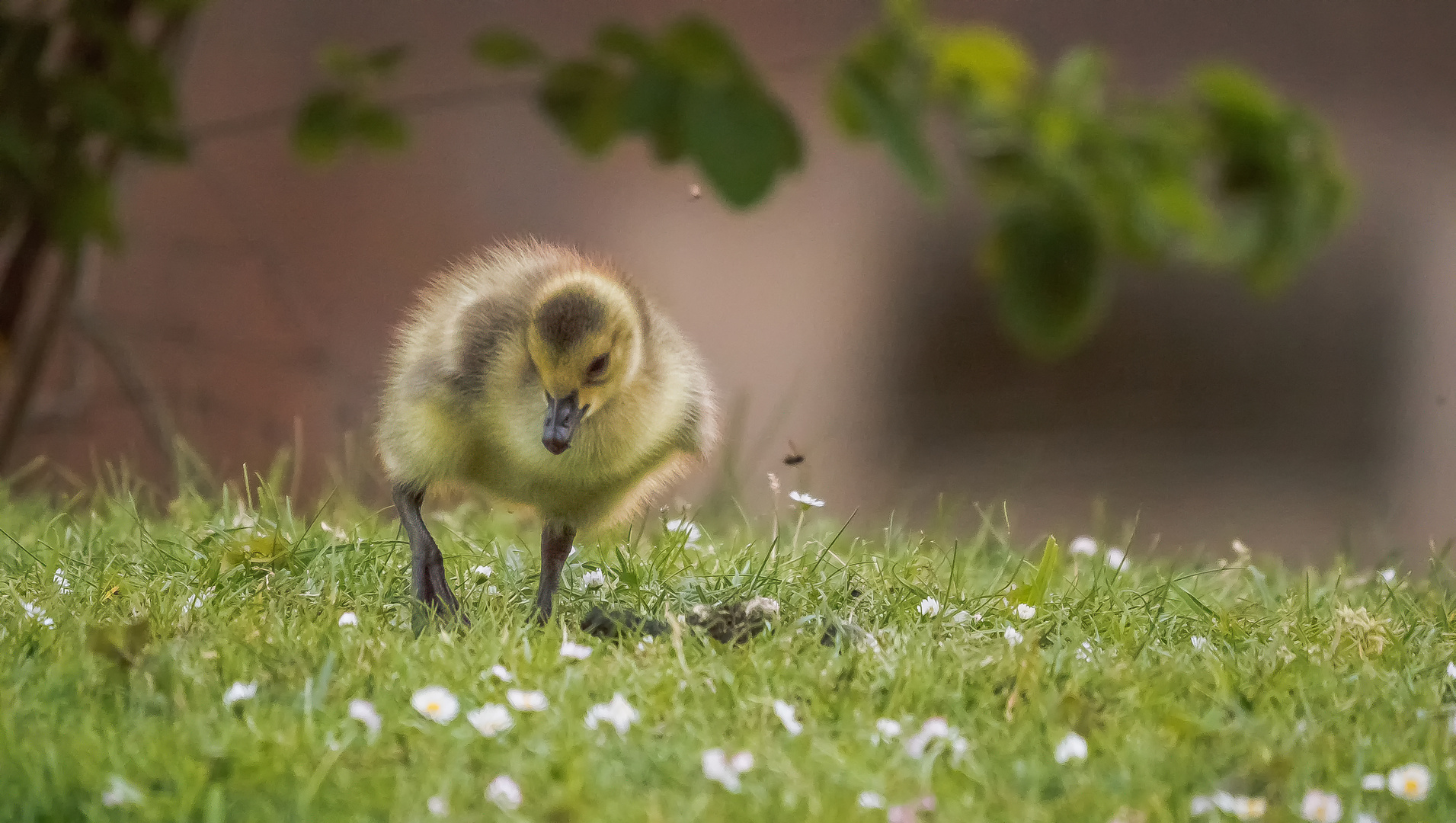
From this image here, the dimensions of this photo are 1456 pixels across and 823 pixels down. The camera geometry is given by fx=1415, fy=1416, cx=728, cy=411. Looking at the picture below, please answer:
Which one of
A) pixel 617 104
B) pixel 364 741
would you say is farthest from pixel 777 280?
pixel 617 104

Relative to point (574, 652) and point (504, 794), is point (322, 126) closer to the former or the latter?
point (504, 794)

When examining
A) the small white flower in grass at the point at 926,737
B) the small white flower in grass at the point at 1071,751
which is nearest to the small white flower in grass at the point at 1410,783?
the small white flower in grass at the point at 1071,751

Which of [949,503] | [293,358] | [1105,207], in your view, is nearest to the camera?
[1105,207]

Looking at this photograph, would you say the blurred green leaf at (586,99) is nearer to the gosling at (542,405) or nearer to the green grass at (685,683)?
the green grass at (685,683)

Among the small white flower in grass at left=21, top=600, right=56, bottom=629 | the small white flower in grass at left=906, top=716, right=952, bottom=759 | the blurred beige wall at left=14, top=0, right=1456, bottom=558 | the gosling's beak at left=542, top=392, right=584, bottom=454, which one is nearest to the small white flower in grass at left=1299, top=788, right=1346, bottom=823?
the small white flower in grass at left=906, top=716, right=952, bottom=759

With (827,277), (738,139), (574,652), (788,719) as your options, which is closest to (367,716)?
(574,652)

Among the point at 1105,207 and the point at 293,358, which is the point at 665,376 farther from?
the point at 293,358

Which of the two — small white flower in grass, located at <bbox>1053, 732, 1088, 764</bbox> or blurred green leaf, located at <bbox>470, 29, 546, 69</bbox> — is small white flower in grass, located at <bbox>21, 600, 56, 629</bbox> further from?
small white flower in grass, located at <bbox>1053, 732, 1088, 764</bbox>
